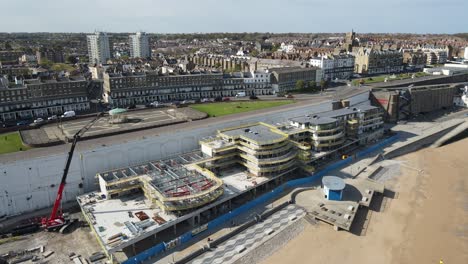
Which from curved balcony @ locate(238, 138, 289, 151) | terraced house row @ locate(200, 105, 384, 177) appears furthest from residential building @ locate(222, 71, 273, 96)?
curved balcony @ locate(238, 138, 289, 151)

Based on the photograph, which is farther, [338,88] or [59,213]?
[338,88]

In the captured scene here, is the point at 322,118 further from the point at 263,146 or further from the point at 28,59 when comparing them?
the point at 28,59

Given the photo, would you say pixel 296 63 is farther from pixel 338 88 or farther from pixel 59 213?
pixel 59 213

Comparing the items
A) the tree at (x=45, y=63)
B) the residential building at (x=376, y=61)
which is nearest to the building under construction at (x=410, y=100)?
the residential building at (x=376, y=61)


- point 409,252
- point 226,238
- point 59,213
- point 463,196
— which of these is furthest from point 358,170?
point 59,213

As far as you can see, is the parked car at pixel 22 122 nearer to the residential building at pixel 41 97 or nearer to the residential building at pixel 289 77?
the residential building at pixel 41 97

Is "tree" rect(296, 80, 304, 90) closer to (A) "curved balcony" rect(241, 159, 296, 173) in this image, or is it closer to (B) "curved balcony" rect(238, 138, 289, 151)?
(B) "curved balcony" rect(238, 138, 289, 151)

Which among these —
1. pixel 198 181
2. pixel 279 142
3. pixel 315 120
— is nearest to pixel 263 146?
pixel 279 142
